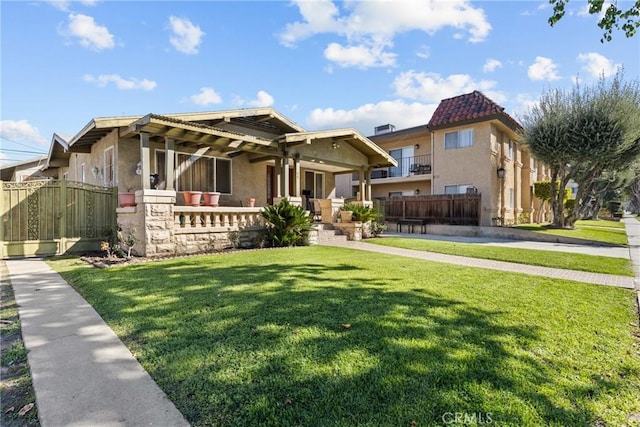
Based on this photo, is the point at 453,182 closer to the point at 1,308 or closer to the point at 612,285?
the point at 612,285

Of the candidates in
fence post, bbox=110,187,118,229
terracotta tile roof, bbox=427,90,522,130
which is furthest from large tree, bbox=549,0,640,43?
terracotta tile roof, bbox=427,90,522,130

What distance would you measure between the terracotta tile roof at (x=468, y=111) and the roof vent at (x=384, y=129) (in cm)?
587

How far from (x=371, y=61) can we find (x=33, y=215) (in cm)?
1461

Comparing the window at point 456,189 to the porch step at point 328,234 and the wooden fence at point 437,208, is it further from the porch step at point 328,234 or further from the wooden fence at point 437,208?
the porch step at point 328,234

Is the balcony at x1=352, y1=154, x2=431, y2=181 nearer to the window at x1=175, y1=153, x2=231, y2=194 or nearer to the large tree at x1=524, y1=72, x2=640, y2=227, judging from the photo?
the large tree at x1=524, y1=72, x2=640, y2=227

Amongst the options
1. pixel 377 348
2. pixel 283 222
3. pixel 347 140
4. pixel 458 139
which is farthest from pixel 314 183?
pixel 377 348

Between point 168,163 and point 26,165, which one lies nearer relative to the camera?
point 168,163

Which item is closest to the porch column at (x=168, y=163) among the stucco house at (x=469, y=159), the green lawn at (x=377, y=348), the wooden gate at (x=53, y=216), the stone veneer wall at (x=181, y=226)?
the stone veneer wall at (x=181, y=226)

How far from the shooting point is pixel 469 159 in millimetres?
20031

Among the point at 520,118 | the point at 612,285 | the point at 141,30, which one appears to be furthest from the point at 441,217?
the point at 141,30

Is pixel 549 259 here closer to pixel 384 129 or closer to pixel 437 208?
pixel 437 208

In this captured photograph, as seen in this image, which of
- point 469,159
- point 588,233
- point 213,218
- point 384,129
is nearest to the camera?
point 213,218

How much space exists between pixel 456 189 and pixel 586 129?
7134mm

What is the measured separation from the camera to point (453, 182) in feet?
68.8
